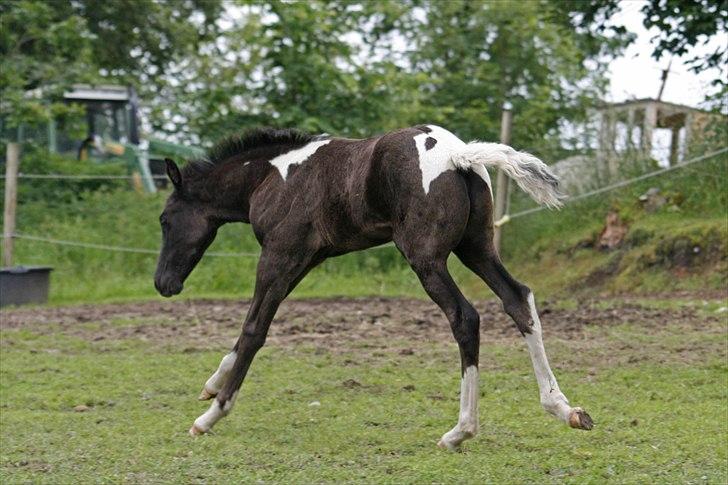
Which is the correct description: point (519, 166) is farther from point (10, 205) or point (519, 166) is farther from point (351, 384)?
point (10, 205)

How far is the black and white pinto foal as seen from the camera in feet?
17.9

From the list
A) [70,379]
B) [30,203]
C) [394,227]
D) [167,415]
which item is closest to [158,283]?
[167,415]

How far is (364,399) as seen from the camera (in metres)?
7.05

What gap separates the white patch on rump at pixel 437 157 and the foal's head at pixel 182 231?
185 centimetres

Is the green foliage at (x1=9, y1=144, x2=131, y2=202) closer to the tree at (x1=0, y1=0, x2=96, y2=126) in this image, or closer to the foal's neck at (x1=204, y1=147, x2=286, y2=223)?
the tree at (x1=0, y1=0, x2=96, y2=126)

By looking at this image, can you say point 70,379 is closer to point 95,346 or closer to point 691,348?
point 95,346

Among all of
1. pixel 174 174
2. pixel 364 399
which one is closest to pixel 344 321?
pixel 364 399

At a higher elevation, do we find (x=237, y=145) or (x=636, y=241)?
(x=237, y=145)

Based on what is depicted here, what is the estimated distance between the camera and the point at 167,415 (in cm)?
669

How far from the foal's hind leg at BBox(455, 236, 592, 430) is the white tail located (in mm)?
391

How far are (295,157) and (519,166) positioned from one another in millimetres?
1663

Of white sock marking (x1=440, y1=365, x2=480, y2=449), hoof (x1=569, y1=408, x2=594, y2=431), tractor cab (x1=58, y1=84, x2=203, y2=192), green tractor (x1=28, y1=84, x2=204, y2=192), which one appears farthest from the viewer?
tractor cab (x1=58, y1=84, x2=203, y2=192)

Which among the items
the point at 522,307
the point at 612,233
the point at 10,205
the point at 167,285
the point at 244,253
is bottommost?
the point at 244,253

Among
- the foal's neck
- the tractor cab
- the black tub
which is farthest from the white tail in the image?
the tractor cab
